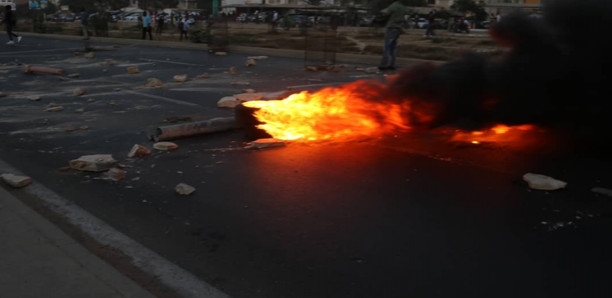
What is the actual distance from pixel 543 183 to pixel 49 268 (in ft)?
13.3

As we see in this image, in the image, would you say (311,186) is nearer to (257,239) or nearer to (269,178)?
(269,178)

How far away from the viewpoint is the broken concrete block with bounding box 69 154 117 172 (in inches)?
229

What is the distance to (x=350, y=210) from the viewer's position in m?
4.60

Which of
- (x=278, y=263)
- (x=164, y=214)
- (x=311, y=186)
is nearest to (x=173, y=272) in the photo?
(x=278, y=263)

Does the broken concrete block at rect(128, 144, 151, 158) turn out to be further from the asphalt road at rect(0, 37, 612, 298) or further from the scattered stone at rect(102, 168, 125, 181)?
the scattered stone at rect(102, 168, 125, 181)

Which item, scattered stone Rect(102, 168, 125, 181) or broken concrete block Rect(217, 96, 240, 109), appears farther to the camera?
broken concrete block Rect(217, 96, 240, 109)

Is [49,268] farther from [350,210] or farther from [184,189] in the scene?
[350,210]

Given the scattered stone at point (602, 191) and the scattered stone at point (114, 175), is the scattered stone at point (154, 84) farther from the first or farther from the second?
the scattered stone at point (602, 191)

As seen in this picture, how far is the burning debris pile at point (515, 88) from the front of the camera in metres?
5.48

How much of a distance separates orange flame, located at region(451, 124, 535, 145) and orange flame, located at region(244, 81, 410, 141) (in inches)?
26.9

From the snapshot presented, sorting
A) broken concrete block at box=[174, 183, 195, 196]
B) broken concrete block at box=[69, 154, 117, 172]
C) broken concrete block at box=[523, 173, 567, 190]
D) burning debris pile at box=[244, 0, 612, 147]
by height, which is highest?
burning debris pile at box=[244, 0, 612, 147]

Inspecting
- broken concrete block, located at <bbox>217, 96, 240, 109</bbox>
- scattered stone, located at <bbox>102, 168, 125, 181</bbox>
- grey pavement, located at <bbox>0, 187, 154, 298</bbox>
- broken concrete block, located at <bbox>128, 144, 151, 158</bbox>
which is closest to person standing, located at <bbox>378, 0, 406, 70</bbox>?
broken concrete block, located at <bbox>217, 96, 240, 109</bbox>

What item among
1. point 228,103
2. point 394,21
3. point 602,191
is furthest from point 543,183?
point 394,21

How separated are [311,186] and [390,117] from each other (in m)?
1.95
